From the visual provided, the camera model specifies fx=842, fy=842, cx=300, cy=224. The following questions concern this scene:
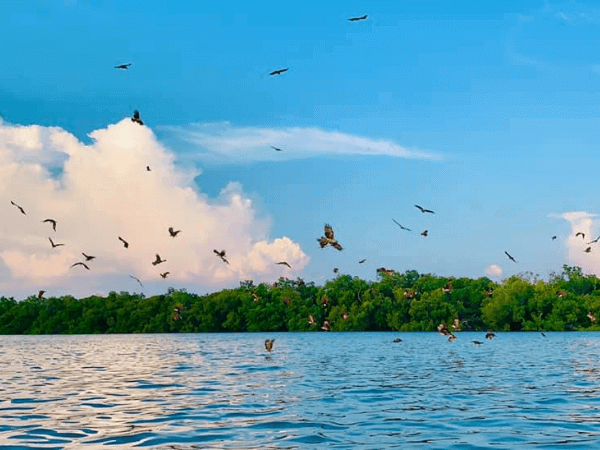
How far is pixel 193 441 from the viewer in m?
22.8

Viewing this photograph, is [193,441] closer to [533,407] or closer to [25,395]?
[533,407]

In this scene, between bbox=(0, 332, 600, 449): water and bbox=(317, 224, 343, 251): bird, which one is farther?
bbox=(317, 224, 343, 251): bird

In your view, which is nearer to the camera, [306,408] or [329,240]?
[306,408]

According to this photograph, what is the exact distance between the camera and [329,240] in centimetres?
3391

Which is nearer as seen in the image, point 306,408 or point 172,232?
point 306,408

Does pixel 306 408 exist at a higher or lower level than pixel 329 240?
lower

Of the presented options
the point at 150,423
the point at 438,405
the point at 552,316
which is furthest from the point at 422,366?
the point at 552,316

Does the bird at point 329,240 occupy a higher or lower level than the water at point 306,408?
higher

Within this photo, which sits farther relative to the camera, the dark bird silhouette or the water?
the dark bird silhouette

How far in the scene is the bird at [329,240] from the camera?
33.6 m

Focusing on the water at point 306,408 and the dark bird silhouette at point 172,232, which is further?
the dark bird silhouette at point 172,232

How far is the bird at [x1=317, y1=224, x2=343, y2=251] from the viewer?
33625 millimetres

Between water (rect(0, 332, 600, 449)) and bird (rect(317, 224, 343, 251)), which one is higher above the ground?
bird (rect(317, 224, 343, 251))

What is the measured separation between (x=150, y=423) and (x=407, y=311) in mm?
171975
